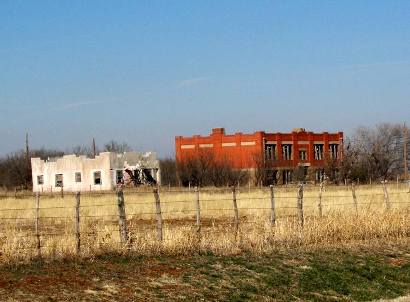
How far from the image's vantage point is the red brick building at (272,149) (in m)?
84.8

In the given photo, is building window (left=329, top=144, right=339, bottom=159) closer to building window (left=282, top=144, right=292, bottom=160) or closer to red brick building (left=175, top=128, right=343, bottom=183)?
red brick building (left=175, top=128, right=343, bottom=183)

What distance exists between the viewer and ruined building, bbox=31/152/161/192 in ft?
252

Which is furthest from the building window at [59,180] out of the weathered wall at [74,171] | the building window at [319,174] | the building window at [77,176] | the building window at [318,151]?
the building window at [318,151]

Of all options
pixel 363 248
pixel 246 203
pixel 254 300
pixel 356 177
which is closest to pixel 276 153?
pixel 356 177

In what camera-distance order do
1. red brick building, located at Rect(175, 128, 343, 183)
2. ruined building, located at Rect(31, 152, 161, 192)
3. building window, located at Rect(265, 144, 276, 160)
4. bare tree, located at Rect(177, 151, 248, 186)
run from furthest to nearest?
building window, located at Rect(265, 144, 276, 160) → red brick building, located at Rect(175, 128, 343, 183) → bare tree, located at Rect(177, 151, 248, 186) → ruined building, located at Rect(31, 152, 161, 192)

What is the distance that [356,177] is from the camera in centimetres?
7875

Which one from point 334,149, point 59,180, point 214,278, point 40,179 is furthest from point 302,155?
point 214,278

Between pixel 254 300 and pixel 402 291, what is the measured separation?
358 cm

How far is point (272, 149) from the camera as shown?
86.9 m

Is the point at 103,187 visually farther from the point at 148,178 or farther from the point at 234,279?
the point at 234,279

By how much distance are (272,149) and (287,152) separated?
2.99 meters

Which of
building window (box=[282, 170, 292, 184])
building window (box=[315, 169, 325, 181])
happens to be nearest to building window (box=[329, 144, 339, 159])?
building window (box=[315, 169, 325, 181])

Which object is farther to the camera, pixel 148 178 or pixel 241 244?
pixel 148 178

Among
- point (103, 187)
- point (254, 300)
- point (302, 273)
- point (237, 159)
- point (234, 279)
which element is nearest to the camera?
point (254, 300)
